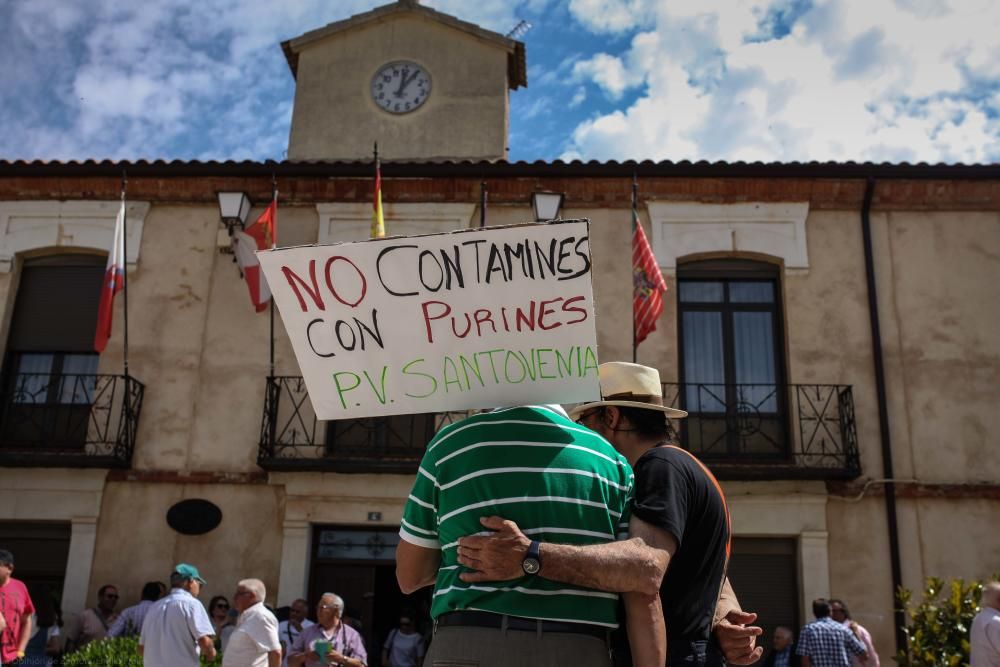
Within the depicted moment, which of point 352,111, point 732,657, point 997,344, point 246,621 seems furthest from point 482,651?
point 352,111

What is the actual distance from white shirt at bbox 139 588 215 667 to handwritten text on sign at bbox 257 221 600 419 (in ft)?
16.5

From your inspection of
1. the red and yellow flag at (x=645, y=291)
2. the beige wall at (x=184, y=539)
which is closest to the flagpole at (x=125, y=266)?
the beige wall at (x=184, y=539)

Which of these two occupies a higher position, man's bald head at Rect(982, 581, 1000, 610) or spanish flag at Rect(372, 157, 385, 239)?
spanish flag at Rect(372, 157, 385, 239)

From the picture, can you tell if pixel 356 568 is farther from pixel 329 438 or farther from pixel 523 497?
pixel 523 497

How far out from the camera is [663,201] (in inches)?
531

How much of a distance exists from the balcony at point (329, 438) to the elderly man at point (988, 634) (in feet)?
21.5

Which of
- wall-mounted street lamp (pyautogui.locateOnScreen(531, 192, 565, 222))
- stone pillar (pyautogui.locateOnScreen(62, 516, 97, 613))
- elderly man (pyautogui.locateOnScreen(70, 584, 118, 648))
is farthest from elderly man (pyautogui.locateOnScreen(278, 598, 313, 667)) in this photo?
wall-mounted street lamp (pyautogui.locateOnScreen(531, 192, 565, 222))

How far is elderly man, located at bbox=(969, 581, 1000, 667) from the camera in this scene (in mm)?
7438

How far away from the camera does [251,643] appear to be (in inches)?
291

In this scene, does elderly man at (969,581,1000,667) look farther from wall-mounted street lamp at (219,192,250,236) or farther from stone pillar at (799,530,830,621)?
wall-mounted street lamp at (219,192,250,236)

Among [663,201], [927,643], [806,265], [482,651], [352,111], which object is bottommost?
[927,643]

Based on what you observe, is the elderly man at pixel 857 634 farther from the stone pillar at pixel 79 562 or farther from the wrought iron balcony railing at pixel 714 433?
the stone pillar at pixel 79 562

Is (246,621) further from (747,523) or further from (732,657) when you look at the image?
(747,523)

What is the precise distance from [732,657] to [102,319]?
1074cm
